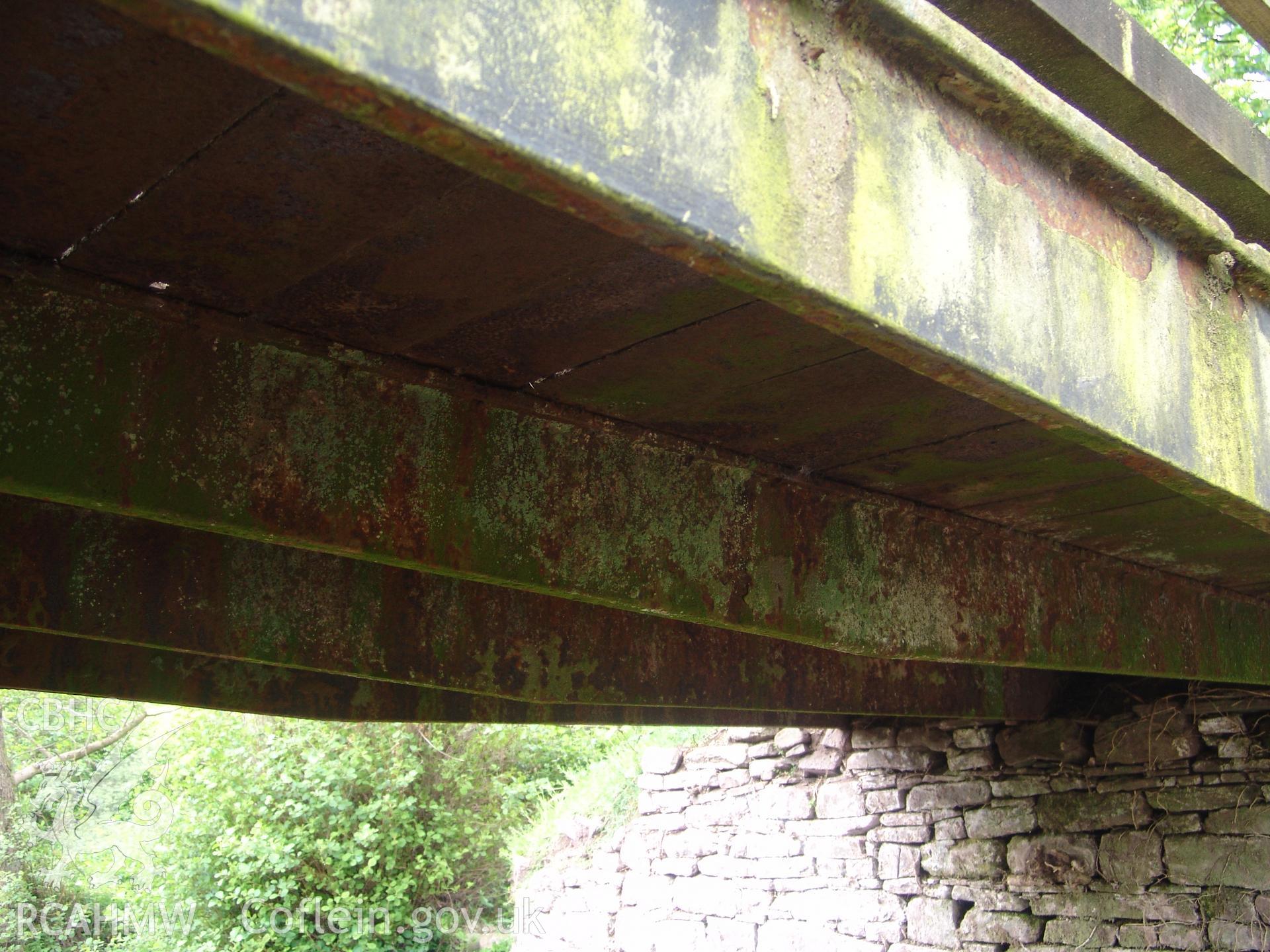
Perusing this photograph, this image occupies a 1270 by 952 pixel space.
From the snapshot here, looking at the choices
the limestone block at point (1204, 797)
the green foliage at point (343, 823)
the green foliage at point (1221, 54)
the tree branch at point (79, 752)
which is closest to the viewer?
the limestone block at point (1204, 797)

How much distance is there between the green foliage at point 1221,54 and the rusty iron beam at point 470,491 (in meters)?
5.41

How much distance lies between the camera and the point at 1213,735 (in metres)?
4.23

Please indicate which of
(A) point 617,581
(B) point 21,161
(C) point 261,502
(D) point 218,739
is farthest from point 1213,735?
(D) point 218,739

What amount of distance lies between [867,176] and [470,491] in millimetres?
906

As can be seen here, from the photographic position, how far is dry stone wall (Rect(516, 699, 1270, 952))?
4172 mm

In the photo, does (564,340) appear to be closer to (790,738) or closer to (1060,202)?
(1060,202)

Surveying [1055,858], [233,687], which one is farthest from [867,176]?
[1055,858]

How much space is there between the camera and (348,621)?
2.28m

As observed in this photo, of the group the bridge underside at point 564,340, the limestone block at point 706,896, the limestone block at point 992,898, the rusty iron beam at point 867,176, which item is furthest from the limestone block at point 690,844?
the rusty iron beam at point 867,176

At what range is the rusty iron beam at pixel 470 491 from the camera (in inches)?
55.9

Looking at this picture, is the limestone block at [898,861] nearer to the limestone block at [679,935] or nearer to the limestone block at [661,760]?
the limestone block at [679,935]

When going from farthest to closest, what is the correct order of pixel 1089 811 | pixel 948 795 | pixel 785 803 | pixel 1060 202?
pixel 785 803
pixel 948 795
pixel 1089 811
pixel 1060 202

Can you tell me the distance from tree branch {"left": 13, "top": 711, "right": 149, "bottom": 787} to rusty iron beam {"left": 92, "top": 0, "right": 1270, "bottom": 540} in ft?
44.3

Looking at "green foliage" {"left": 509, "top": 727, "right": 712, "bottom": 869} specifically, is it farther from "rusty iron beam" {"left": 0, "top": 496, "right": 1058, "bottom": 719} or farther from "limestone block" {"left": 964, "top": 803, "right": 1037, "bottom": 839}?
"rusty iron beam" {"left": 0, "top": 496, "right": 1058, "bottom": 719}
